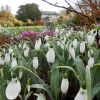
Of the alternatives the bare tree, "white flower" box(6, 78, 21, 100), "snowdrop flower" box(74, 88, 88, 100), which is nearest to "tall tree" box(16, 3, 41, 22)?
the bare tree

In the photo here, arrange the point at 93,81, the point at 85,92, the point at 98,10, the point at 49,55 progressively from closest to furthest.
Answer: the point at 85,92
the point at 93,81
the point at 49,55
the point at 98,10

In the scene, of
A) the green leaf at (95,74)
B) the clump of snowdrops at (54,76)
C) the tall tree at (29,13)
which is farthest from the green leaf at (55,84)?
the tall tree at (29,13)

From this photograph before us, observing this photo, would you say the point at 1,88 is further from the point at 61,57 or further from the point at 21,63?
the point at 61,57

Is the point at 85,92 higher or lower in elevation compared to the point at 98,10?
lower

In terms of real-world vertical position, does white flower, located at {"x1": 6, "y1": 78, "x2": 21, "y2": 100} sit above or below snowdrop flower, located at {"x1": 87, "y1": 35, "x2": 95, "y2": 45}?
below

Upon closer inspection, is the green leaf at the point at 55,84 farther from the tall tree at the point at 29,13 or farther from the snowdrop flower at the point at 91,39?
the tall tree at the point at 29,13

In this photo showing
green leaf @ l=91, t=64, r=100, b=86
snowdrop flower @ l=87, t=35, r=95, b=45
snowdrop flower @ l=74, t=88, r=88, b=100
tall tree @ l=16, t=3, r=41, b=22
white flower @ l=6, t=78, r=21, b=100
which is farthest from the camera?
tall tree @ l=16, t=3, r=41, b=22

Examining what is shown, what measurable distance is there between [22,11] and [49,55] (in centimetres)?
4376

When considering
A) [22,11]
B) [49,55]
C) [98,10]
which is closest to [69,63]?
[49,55]

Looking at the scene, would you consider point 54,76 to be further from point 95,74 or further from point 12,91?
point 12,91

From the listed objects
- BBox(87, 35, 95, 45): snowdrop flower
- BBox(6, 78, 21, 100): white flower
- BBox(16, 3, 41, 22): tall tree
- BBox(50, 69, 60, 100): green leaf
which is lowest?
BBox(16, 3, 41, 22): tall tree

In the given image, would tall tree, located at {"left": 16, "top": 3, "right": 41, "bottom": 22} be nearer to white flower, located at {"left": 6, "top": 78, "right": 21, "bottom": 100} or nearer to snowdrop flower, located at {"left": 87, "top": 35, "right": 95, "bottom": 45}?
snowdrop flower, located at {"left": 87, "top": 35, "right": 95, "bottom": 45}

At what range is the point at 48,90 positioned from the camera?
235 cm

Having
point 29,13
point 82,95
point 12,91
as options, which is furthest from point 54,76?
point 29,13
